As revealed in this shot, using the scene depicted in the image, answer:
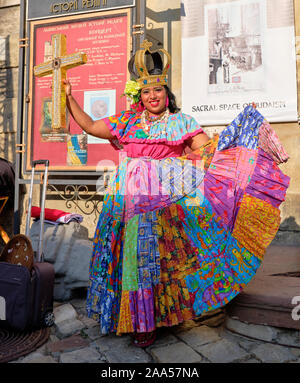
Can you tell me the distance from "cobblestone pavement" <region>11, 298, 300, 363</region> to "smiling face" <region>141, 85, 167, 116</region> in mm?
1679

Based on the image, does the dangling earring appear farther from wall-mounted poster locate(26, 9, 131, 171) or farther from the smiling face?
wall-mounted poster locate(26, 9, 131, 171)

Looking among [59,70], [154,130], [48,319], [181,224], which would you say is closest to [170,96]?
[154,130]

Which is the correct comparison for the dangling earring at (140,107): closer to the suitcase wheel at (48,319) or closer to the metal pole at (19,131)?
the suitcase wheel at (48,319)

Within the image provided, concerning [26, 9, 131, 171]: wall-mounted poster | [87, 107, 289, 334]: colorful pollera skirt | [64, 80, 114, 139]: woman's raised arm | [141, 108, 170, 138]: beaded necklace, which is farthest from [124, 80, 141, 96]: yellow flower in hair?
[26, 9, 131, 171]: wall-mounted poster

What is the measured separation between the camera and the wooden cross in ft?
8.23

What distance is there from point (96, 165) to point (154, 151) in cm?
201

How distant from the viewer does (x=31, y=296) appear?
2410 mm

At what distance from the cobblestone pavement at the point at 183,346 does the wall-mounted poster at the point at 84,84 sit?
7.97ft

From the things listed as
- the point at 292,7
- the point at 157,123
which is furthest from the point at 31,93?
the point at 292,7

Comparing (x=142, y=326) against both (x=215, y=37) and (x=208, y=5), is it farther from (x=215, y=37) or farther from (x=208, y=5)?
(x=208, y=5)

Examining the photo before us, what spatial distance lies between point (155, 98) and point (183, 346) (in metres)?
1.81

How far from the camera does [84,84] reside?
14.6 feet

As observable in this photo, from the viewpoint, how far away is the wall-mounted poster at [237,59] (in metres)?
4.13

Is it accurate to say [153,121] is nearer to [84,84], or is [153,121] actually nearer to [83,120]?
[83,120]
